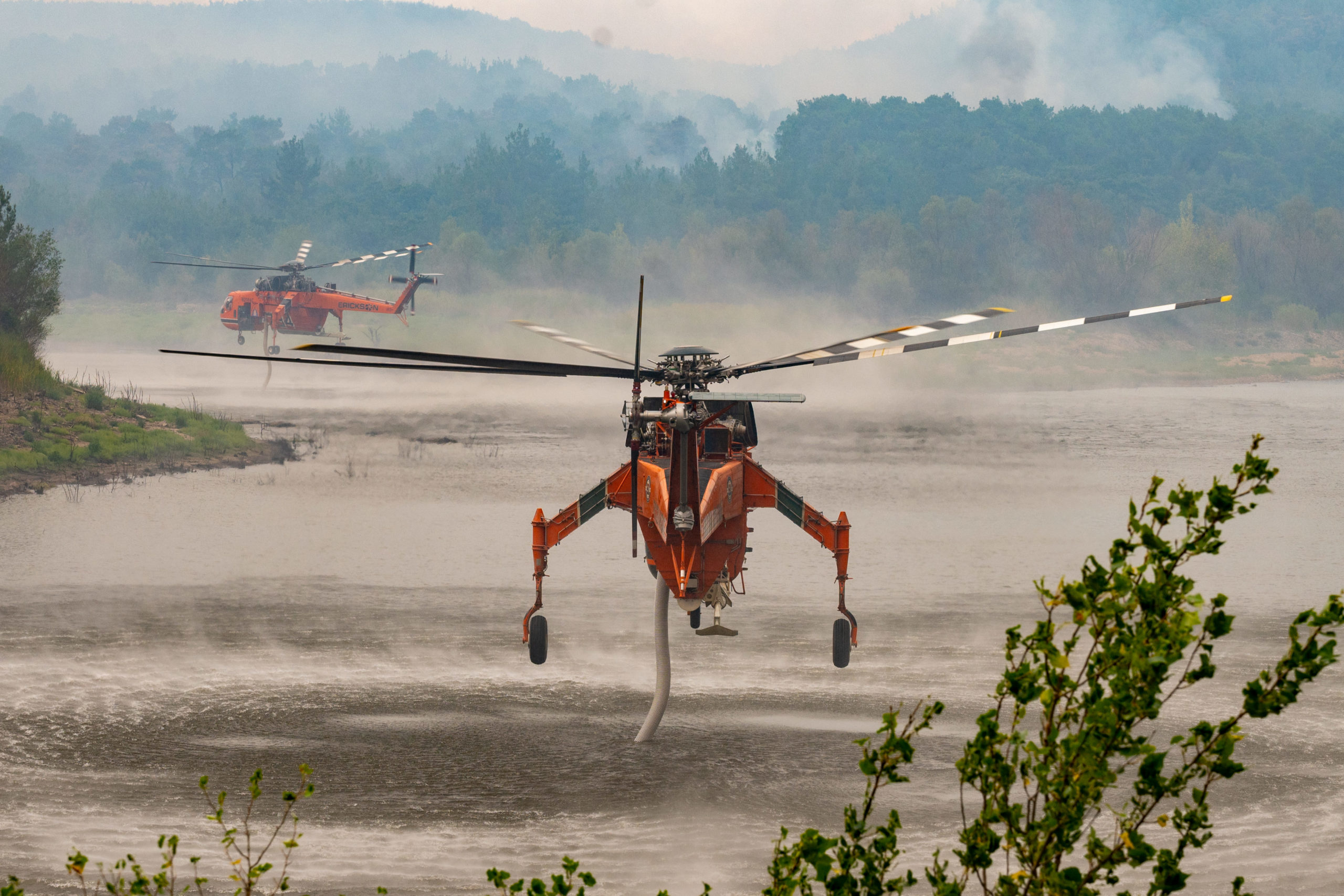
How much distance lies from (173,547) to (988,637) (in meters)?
26.5

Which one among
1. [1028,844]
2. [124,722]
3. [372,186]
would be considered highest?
[372,186]

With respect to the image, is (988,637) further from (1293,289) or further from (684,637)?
(1293,289)

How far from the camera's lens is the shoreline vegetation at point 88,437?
55562mm

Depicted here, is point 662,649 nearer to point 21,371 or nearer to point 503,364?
→ point 503,364

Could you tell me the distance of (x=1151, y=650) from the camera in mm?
7336

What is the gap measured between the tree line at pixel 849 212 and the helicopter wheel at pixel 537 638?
380 feet

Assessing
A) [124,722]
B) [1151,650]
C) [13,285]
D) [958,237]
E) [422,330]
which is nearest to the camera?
[1151,650]

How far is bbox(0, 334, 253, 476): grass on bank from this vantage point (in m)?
56.6

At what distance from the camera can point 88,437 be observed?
5909cm

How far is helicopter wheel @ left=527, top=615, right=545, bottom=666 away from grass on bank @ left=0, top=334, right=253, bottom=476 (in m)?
38.3

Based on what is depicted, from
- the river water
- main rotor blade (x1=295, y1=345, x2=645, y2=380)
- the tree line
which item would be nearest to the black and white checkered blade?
main rotor blade (x1=295, y1=345, x2=645, y2=380)

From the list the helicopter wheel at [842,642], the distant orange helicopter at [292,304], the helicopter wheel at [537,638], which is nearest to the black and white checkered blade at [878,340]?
the helicopter wheel at [842,642]

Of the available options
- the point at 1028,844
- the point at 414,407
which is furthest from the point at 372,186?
the point at 1028,844

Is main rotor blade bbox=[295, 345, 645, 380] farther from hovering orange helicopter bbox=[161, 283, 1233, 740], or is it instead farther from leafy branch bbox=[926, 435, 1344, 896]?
leafy branch bbox=[926, 435, 1344, 896]
